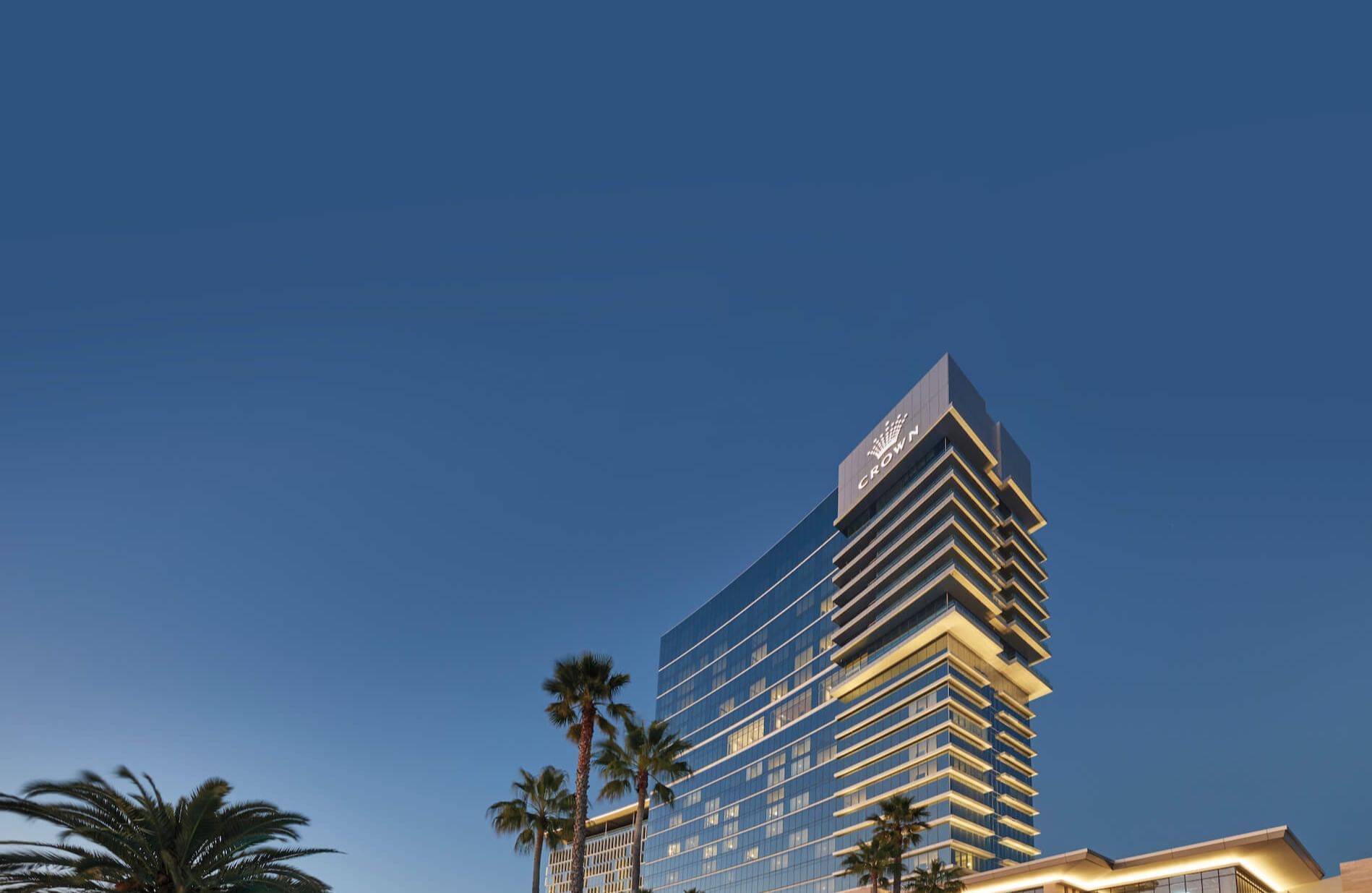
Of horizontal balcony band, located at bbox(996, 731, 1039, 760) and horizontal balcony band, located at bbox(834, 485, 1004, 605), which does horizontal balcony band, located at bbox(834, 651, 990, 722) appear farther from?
horizontal balcony band, located at bbox(834, 485, 1004, 605)

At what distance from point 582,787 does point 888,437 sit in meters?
97.5

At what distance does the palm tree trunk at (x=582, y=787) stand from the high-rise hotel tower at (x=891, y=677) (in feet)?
219

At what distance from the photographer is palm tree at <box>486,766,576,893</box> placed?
190 feet

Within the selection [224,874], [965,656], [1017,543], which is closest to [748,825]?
[965,656]

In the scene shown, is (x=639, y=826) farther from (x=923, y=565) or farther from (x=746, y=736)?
(x=746, y=736)

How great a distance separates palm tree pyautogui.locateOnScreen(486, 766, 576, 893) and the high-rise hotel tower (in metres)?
57.2

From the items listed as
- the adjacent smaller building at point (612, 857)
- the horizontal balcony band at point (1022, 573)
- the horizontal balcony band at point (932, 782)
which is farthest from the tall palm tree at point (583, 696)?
the adjacent smaller building at point (612, 857)

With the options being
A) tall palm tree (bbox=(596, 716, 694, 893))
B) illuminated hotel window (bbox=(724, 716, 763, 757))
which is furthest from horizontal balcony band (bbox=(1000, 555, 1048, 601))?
tall palm tree (bbox=(596, 716, 694, 893))

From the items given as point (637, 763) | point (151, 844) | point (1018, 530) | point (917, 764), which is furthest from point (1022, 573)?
point (151, 844)

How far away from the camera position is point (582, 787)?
45281mm

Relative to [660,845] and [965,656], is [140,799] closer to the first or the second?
[965,656]

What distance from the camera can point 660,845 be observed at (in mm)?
156500

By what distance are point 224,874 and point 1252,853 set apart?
65447 millimetres

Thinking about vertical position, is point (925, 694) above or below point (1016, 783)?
above
